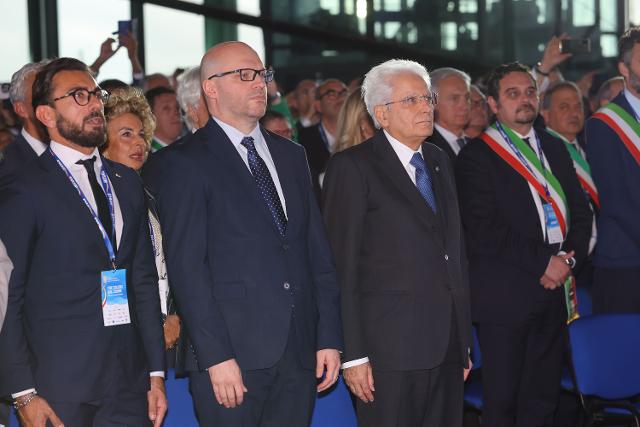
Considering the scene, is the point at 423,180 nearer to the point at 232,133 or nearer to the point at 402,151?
the point at 402,151

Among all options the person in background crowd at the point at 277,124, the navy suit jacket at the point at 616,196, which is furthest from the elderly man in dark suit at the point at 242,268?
the person in background crowd at the point at 277,124

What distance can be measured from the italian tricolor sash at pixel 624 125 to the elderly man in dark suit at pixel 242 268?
2.08 metres

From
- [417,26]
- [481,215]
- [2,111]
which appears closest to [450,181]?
[481,215]

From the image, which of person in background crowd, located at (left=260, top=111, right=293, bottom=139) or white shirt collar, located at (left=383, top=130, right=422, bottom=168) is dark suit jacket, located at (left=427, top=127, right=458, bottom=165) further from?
white shirt collar, located at (left=383, top=130, right=422, bottom=168)

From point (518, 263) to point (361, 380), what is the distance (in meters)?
1.22

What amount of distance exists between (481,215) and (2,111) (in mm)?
3509

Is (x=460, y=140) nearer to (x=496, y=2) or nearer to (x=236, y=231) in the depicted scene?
(x=236, y=231)

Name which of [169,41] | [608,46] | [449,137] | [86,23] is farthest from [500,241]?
[608,46]

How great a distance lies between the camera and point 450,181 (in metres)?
3.78

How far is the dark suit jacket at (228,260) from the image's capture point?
3025 mm

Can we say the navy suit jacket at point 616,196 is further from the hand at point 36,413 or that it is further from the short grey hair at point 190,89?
the hand at point 36,413

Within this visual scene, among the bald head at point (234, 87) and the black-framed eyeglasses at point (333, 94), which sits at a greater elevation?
the black-framed eyeglasses at point (333, 94)

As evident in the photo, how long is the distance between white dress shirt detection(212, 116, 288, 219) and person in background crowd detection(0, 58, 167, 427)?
363 mm

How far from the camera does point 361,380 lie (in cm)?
342
